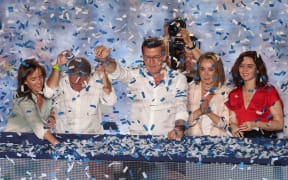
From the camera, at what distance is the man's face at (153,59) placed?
3.23 m

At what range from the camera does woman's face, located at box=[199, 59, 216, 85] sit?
10.5 ft

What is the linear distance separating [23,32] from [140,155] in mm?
1690

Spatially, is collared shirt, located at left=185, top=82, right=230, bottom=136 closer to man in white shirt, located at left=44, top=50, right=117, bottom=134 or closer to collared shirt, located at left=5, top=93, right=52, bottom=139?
man in white shirt, located at left=44, top=50, right=117, bottom=134

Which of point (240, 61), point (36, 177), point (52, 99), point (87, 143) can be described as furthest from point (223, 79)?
point (36, 177)

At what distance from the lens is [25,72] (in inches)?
131

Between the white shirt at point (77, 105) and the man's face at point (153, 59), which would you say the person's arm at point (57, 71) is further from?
the man's face at point (153, 59)

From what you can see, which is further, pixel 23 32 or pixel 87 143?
pixel 23 32

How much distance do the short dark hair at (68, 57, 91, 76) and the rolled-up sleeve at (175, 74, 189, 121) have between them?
0.81 metres

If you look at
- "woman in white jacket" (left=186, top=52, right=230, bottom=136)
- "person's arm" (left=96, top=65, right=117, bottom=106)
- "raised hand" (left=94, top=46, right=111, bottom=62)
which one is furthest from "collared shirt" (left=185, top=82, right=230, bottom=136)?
"raised hand" (left=94, top=46, right=111, bottom=62)

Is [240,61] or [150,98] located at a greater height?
[240,61]

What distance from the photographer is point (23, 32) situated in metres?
3.38

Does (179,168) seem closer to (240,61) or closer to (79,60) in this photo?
(240,61)

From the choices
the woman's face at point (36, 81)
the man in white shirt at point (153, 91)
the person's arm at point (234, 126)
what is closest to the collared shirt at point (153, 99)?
the man in white shirt at point (153, 91)

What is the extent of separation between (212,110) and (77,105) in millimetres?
1209
